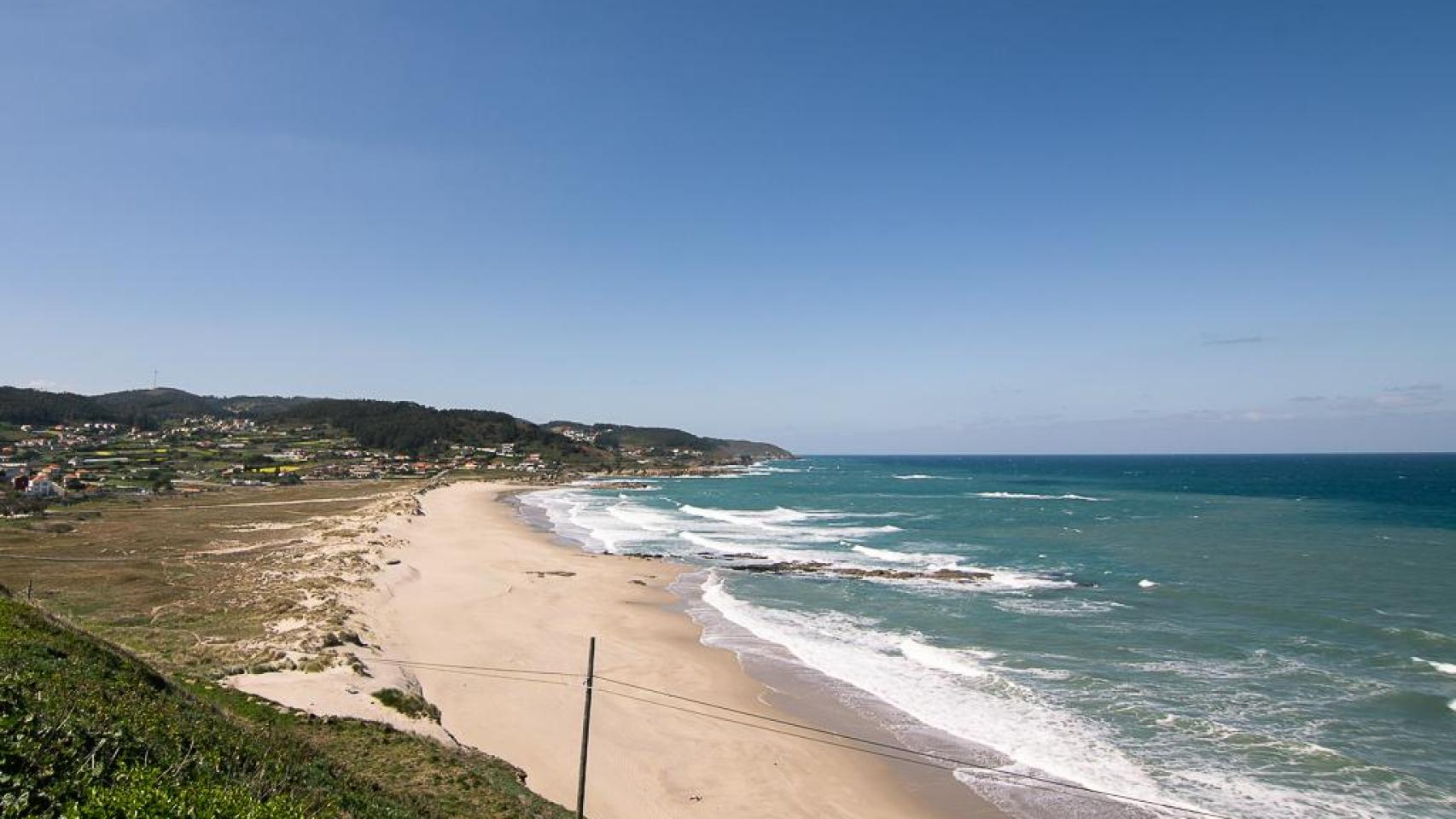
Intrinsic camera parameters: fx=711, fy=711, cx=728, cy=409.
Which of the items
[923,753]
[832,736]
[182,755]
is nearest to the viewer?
[182,755]

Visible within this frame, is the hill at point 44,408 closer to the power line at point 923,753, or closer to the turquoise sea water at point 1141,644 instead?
the turquoise sea water at point 1141,644

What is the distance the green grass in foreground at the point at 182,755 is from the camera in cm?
624

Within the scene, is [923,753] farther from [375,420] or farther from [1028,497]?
[375,420]

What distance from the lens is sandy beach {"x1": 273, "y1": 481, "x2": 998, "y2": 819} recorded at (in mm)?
14641

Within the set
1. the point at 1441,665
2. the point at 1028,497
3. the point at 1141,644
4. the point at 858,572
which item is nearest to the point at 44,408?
the point at 858,572

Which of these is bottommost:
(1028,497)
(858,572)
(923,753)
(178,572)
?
(923,753)

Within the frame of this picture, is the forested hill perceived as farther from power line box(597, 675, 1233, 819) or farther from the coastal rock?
power line box(597, 675, 1233, 819)

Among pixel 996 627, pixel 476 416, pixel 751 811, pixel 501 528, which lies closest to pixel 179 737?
pixel 751 811

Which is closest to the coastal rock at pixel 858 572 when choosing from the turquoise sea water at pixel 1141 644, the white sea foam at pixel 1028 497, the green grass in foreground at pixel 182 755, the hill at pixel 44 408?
the turquoise sea water at pixel 1141 644

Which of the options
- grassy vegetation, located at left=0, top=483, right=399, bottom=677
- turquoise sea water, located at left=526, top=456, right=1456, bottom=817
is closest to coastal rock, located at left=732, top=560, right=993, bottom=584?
turquoise sea water, located at left=526, top=456, right=1456, bottom=817

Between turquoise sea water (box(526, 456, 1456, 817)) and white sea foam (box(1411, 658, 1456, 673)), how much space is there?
103 mm

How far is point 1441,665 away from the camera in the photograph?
884 inches

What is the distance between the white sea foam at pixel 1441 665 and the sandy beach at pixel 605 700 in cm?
1858

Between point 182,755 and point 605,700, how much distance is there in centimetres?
1257
